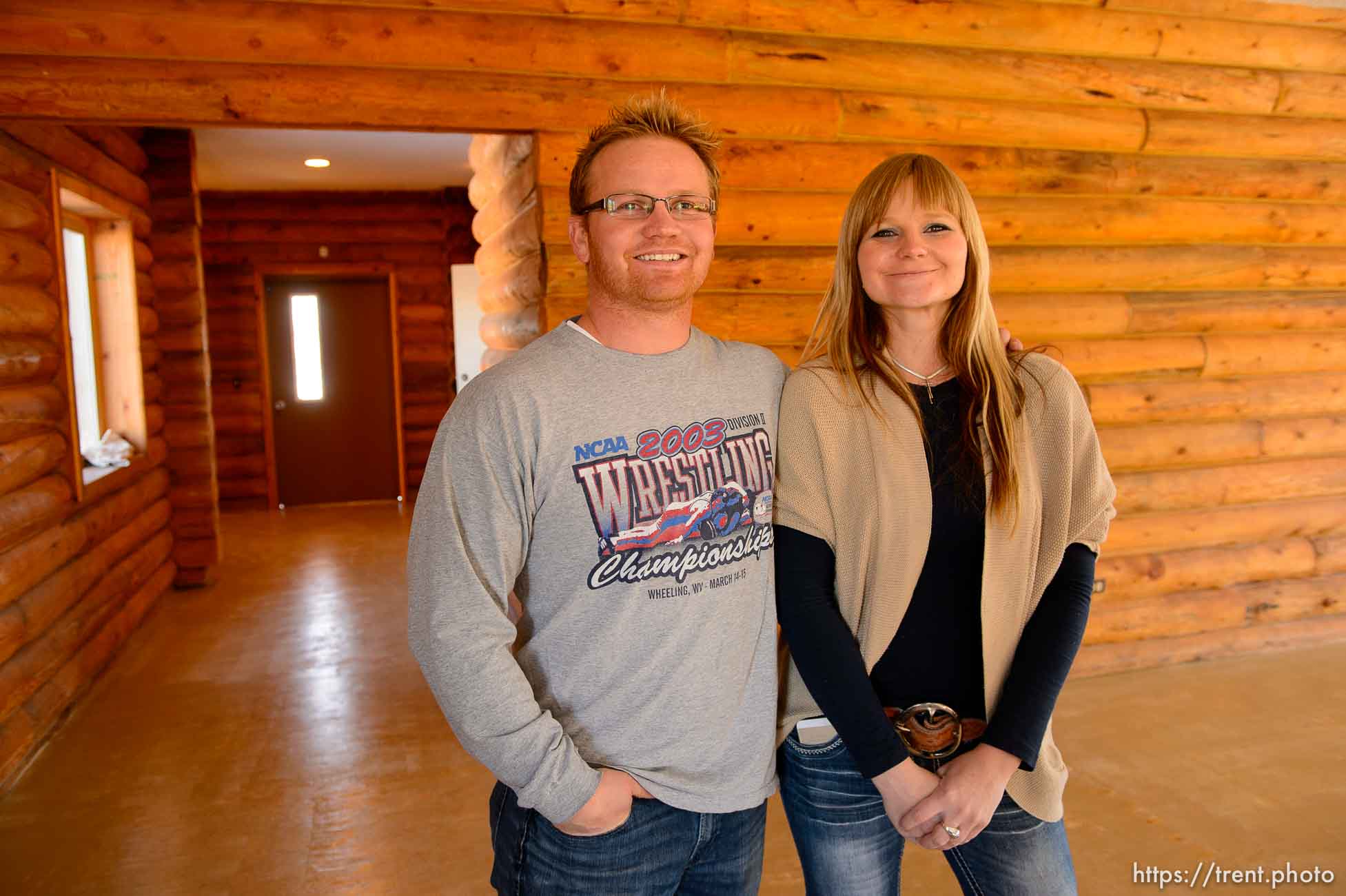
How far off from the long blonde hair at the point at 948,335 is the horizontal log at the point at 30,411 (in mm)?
3491

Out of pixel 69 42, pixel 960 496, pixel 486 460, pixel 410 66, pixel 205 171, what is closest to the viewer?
pixel 486 460

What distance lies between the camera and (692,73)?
3.67 meters

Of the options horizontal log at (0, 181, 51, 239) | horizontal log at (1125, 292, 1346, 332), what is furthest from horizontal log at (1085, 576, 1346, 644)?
horizontal log at (0, 181, 51, 239)

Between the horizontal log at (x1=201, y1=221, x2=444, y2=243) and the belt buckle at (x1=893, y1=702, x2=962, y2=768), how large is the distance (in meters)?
8.50

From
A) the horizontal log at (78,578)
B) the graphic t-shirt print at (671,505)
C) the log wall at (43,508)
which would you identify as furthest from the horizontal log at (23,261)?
the graphic t-shirt print at (671,505)

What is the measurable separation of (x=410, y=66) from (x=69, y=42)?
107 centimetres

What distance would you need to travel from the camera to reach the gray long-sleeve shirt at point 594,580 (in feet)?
4.74

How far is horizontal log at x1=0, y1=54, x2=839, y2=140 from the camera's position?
3.19 meters

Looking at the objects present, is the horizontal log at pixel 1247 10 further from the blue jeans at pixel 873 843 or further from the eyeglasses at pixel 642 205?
the blue jeans at pixel 873 843

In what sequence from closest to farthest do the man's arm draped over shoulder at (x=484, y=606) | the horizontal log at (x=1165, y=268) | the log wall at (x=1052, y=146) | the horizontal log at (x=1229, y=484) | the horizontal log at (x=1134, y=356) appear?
the man's arm draped over shoulder at (x=484, y=606)
the log wall at (x=1052, y=146)
the horizontal log at (x=1165, y=268)
the horizontal log at (x=1134, y=356)
the horizontal log at (x=1229, y=484)

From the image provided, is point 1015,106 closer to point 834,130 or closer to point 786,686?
point 834,130

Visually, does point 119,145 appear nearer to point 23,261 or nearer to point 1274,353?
point 23,261

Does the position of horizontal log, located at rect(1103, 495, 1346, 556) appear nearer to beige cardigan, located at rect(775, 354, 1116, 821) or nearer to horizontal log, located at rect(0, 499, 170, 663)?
beige cardigan, located at rect(775, 354, 1116, 821)

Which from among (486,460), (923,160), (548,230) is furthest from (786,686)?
(548,230)
